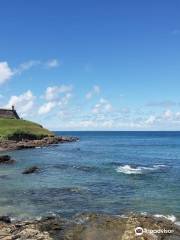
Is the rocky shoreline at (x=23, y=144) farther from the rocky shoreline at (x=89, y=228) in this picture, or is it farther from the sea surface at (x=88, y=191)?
the rocky shoreline at (x=89, y=228)

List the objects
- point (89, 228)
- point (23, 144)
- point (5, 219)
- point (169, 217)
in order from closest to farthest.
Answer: point (89, 228)
point (5, 219)
point (169, 217)
point (23, 144)

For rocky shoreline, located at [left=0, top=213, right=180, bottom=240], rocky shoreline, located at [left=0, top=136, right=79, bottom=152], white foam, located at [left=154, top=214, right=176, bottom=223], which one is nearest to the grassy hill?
rocky shoreline, located at [left=0, top=136, right=79, bottom=152]

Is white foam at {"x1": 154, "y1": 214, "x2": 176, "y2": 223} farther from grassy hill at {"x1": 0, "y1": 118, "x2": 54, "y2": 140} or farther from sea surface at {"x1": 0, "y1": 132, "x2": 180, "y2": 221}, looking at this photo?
grassy hill at {"x1": 0, "y1": 118, "x2": 54, "y2": 140}

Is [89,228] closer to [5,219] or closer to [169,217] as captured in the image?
[5,219]

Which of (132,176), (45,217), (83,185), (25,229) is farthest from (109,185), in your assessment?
(25,229)

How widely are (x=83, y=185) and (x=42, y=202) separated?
43.4 ft

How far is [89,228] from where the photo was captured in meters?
36.1

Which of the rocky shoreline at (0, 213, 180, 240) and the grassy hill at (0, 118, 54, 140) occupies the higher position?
the grassy hill at (0, 118, 54, 140)

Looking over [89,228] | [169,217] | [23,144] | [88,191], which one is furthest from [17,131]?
[89,228]

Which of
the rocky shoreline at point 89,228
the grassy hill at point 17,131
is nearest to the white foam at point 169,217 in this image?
the rocky shoreline at point 89,228

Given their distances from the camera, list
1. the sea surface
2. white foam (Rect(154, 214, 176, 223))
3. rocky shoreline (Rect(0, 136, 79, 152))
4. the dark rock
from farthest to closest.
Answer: rocky shoreline (Rect(0, 136, 79, 152))
the sea surface
white foam (Rect(154, 214, 176, 223))
the dark rock

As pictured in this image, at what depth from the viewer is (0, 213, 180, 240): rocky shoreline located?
3267cm

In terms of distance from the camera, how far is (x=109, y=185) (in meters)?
60.0

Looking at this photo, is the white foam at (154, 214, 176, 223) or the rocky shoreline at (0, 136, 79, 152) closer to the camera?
the white foam at (154, 214, 176, 223)
